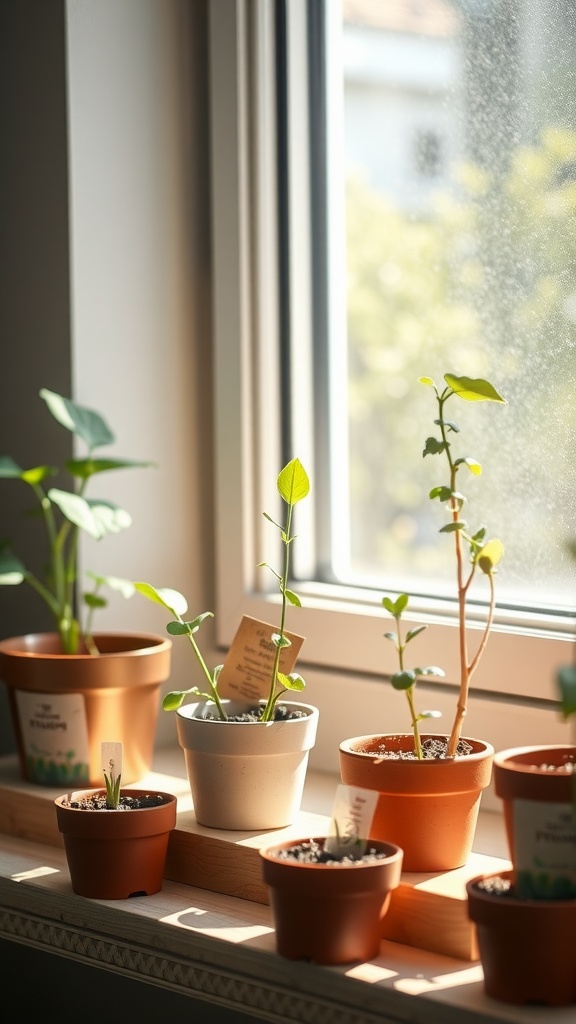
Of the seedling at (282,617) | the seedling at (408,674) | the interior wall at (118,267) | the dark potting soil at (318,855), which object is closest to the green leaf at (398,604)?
the seedling at (408,674)

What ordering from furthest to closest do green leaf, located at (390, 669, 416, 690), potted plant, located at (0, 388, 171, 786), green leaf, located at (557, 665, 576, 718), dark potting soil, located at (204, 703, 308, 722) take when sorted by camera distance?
1. potted plant, located at (0, 388, 171, 786)
2. dark potting soil, located at (204, 703, 308, 722)
3. green leaf, located at (390, 669, 416, 690)
4. green leaf, located at (557, 665, 576, 718)

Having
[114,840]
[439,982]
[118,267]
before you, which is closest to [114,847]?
[114,840]

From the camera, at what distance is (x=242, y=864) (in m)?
1.12

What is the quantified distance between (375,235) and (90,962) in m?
3.85

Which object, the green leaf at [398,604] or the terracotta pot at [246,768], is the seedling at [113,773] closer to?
the terracotta pot at [246,768]

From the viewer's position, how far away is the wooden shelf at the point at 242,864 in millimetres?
979

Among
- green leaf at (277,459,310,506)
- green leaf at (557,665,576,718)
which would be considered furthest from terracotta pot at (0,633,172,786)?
green leaf at (557,665,576,718)

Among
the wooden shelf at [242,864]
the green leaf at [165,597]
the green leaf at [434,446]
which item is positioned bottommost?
the wooden shelf at [242,864]

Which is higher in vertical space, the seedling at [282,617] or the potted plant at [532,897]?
the seedling at [282,617]

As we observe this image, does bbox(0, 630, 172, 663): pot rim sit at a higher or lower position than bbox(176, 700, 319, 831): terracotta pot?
higher

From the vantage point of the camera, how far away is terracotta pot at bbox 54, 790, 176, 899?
1.08 m

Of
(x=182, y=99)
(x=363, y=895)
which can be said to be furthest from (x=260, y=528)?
(x=363, y=895)

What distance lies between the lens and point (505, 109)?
1.31 metres

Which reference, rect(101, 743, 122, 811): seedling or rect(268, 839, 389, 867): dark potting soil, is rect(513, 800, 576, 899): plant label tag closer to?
rect(268, 839, 389, 867): dark potting soil
